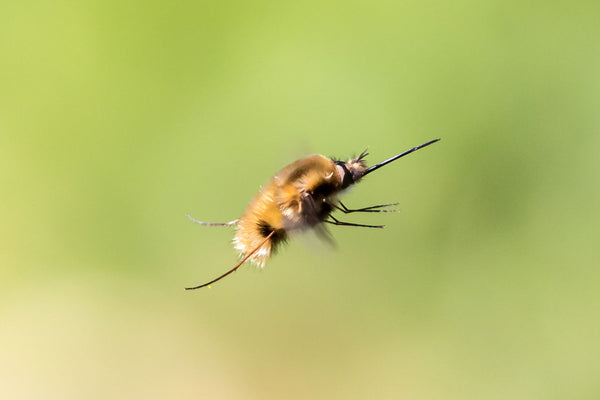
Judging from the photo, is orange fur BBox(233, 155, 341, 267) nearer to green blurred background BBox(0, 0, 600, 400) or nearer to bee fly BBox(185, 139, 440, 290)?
bee fly BBox(185, 139, 440, 290)

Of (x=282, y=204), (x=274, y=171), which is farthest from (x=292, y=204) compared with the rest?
(x=274, y=171)

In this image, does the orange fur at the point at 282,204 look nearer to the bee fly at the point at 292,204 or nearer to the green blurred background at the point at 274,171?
the bee fly at the point at 292,204

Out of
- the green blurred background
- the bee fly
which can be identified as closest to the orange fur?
the bee fly

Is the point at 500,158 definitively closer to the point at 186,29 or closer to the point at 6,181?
the point at 186,29

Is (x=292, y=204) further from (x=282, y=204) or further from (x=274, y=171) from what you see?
(x=274, y=171)

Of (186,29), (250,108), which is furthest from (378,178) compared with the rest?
(186,29)

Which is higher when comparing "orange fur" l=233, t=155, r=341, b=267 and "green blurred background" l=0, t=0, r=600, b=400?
"green blurred background" l=0, t=0, r=600, b=400

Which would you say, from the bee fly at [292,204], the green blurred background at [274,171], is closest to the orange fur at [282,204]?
the bee fly at [292,204]
